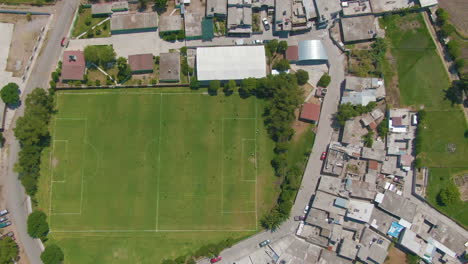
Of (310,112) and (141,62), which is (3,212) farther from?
(310,112)

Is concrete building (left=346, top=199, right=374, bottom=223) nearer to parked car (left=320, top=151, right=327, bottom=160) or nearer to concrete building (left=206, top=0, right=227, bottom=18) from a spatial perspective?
parked car (left=320, top=151, right=327, bottom=160)

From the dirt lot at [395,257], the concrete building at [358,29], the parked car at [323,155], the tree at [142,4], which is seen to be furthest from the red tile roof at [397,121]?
the tree at [142,4]

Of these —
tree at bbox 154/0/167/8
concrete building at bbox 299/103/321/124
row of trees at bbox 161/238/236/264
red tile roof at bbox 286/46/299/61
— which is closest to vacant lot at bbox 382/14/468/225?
concrete building at bbox 299/103/321/124

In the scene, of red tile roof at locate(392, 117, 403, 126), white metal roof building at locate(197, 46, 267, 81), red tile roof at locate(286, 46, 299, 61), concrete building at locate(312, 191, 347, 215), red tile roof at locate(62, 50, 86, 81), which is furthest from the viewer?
red tile roof at locate(62, 50, 86, 81)

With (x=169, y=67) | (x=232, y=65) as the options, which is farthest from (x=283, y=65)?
(x=169, y=67)

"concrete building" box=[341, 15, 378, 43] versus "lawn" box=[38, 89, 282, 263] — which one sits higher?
"concrete building" box=[341, 15, 378, 43]

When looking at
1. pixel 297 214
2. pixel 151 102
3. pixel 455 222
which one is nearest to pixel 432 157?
pixel 455 222

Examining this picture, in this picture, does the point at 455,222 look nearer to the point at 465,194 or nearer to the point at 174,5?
the point at 465,194

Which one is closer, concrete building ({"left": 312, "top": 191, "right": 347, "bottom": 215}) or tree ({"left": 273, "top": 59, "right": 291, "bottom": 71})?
concrete building ({"left": 312, "top": 191, "right": 347, "bottom": 215})
